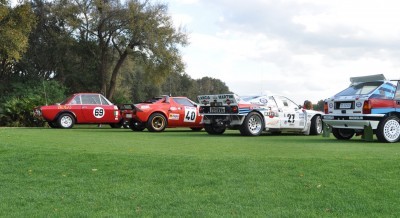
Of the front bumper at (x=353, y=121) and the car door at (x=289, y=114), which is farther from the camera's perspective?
the car door at (x=289, y=114)

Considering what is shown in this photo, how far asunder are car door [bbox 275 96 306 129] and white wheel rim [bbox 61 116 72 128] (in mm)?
9459

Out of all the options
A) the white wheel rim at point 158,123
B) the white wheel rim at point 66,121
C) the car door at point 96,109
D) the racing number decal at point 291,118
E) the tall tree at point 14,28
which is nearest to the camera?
the racing number decal at point 291,118

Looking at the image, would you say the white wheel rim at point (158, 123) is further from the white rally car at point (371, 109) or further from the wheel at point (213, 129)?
the white rally car at point (371, 109)

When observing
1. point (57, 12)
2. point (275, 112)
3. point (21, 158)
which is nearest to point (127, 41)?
point (57, 12)

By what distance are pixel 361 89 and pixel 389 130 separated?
4.36 ft

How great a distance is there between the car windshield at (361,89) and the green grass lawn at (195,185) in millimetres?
4765

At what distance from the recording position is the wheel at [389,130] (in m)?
13.0

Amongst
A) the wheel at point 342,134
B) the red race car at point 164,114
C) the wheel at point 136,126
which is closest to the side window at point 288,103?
the wheel at point 342,134

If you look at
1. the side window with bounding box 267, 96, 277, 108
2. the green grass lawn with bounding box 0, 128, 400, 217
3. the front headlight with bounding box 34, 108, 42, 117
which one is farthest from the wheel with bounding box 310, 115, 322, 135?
the front headlight with bounding box 34, 108, 42, 117

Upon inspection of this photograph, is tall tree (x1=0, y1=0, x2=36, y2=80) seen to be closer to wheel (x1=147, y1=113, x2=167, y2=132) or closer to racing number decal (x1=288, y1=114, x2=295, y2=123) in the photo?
wheel (x1=147, y1=113, x2=167, y2=132)

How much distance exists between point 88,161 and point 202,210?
318cm

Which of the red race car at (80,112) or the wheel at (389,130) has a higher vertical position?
the red race car at (80,112)

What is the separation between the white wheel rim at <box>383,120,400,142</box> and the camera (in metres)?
13.0

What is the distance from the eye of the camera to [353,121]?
518 inches
